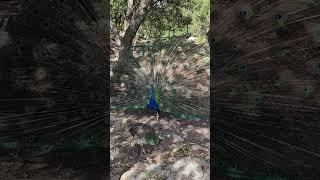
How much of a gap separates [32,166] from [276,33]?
0.83 metres

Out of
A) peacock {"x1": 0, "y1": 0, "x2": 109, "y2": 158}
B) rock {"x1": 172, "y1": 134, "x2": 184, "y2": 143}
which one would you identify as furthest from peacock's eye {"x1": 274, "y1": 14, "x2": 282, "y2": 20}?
rock {"x1": 172, "y1": 134, "x2": 184, "y2": 143}

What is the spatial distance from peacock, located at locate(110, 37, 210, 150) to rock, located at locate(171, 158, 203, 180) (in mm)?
944

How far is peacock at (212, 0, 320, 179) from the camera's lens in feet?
3.16

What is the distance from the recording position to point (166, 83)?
5938 mm

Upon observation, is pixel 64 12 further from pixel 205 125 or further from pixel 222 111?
pixel 205 125

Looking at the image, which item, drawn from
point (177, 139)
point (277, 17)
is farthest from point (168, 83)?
point (277, 17)

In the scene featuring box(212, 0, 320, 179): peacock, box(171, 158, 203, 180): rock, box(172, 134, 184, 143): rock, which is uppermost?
box(212, 0, 320, 179): peacock

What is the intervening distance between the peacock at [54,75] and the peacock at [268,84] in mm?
383

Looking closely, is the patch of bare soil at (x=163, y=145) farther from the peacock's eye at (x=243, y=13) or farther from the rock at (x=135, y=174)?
the peacock's eye at (x=243, y=13)

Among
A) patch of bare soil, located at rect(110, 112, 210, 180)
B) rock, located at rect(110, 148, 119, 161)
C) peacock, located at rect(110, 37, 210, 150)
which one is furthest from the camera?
peacock, located at rect(110, 37, 210, 150)

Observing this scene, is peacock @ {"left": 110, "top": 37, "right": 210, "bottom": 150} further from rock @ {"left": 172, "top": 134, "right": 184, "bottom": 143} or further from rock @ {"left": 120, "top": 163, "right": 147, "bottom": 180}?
rock @ {"left": 120, "top": 163, "right": 147, "bottom": 180}

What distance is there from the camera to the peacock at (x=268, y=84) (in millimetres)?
963

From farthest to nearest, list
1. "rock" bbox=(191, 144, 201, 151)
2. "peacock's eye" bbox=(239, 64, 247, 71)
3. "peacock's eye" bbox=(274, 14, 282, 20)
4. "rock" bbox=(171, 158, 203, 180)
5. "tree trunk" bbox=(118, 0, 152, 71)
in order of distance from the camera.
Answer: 1. "tree trunk" bbox=(118, 0, 152, 71)
2. "rock" bbox=(191, 144, 201, 151)
3. "rock" bbox=(171, 158, 203, 180)
4. "peacock's eye" bbox=(239, 64, 247, 71)
5. "peacock's eye" bbox=(274, 14, 282, 20)

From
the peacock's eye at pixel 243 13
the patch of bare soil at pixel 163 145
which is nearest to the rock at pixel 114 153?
the patch of bare soil at pixel 163 145
